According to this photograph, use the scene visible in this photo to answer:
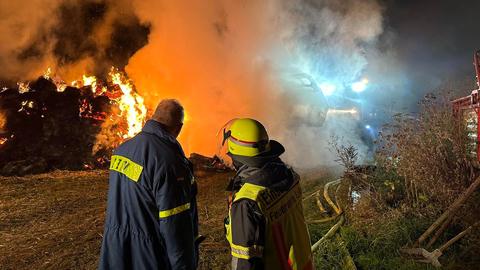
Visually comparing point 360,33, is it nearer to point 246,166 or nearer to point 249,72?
point 249,72

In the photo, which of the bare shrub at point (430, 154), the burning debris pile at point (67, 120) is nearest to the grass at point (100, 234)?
the bare shrub at point (430, 154)

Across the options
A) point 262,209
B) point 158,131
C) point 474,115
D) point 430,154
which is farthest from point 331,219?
point 262,209

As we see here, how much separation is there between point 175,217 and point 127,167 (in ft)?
1.76

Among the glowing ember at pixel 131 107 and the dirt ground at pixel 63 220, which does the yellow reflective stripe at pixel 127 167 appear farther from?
the glowing ember at pixel 131 107

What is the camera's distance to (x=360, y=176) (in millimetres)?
6508

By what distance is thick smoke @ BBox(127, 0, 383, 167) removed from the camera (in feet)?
38.1

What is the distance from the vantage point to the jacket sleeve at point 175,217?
2.55 metres

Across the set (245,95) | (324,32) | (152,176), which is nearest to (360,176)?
(152,176)

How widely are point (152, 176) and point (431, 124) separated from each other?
16.3 feet

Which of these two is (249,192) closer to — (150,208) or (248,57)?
(150,208)

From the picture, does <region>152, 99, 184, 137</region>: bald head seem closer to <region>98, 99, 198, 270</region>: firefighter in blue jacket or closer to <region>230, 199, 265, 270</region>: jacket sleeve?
<region>98, 99, 198, 270</region>: firefighter in blue jacket

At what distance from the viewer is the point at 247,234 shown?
1905 mm

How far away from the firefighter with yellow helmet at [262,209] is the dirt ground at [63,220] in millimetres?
2814

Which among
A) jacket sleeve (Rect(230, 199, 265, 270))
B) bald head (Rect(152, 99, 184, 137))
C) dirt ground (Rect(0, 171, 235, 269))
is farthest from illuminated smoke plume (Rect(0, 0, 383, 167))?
jacket sleeve (Rect(230, 199, 265, 270))
